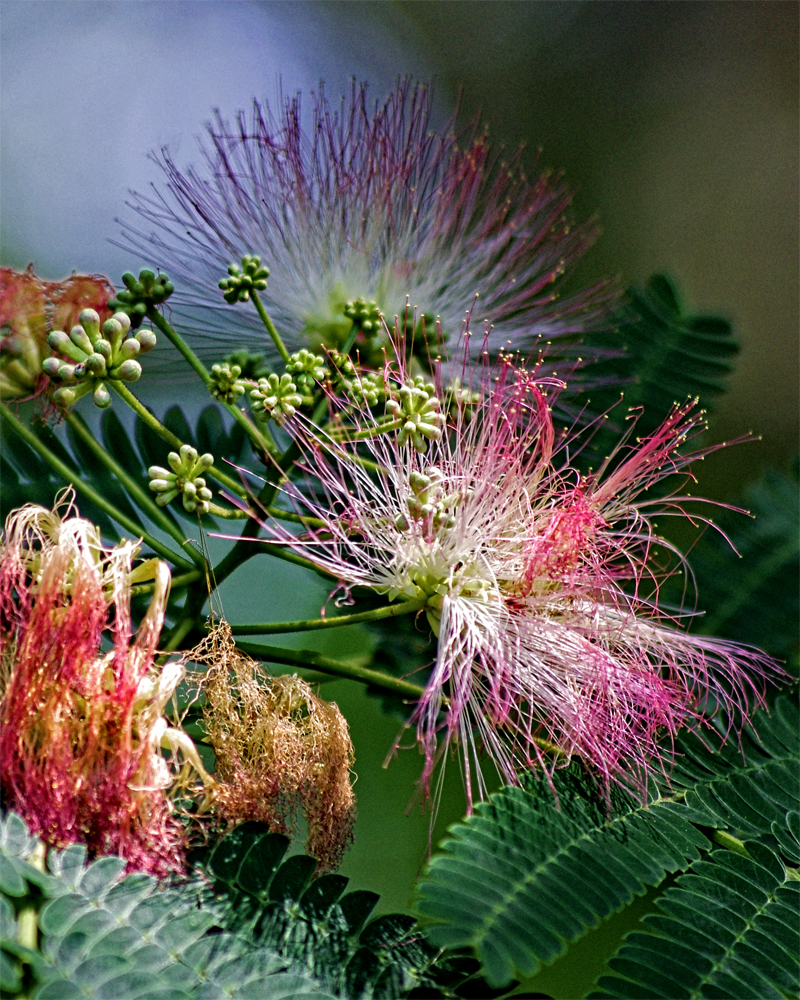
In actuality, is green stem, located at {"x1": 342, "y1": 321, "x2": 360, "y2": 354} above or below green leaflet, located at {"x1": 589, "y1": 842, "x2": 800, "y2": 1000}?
above

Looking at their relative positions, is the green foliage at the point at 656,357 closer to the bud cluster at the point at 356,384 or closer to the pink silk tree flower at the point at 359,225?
the pink silk tree flower at the point at 359,225

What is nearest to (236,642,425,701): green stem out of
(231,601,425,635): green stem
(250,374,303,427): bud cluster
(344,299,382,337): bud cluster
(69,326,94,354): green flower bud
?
(231,601,425,635): green stem

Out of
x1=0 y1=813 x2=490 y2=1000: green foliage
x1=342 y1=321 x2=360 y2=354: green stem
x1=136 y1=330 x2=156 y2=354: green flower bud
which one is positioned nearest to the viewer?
x1=0 y1=813 x2=490 y2=1000: green foliage

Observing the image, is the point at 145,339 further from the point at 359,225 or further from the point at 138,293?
the point at 359,225

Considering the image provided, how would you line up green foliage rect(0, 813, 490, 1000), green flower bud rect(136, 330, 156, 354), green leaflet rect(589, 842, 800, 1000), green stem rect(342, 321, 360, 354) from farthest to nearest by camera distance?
green stem rect(342, 321, 360, 354) → green flower bud rect(136, 330, 156, 354) → green leaflet rect(589, 842, 800, 1000) → green foliage rect(0, 813, 490, 1000)

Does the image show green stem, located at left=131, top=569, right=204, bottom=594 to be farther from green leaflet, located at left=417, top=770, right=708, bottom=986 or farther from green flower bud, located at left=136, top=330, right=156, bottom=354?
green leaflet, located at left=417, top=770, right=708, bottom=986

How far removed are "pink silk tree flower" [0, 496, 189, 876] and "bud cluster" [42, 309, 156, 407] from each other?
18cm

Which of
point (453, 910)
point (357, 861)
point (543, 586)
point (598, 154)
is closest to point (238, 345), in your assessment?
point (543, 586)

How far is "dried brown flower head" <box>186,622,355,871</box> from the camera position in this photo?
0.95 meters

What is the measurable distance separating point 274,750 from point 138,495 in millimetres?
322

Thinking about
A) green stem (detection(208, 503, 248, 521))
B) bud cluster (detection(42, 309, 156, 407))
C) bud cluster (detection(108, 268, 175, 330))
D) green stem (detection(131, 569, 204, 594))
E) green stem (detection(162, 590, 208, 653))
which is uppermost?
bud cluster (detection(108, 268, 175, 330))

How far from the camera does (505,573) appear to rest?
1068mm

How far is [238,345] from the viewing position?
4.59 feet

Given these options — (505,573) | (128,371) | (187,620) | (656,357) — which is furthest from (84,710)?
(656,357)
